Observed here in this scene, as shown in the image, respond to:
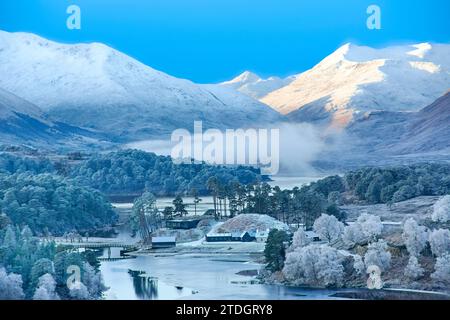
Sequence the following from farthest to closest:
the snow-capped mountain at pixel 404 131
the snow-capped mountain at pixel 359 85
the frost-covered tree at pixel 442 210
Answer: the snow-capped mountain at pixel 359 85, the snow-capped mountain at pixel 404 131, the frost-covered tree at pixel 442 210

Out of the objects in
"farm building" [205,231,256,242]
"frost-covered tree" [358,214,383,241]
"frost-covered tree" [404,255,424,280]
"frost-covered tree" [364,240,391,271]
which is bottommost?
"frost-covered tree" [404,255,424,280]

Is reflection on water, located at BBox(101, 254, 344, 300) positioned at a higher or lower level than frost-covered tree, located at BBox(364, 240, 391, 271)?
lower

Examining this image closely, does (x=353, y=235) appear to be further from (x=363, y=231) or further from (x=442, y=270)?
(x=442, y=270)

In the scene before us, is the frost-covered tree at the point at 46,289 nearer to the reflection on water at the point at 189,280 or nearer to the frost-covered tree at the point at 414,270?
the reflection on water at the point at 189,280

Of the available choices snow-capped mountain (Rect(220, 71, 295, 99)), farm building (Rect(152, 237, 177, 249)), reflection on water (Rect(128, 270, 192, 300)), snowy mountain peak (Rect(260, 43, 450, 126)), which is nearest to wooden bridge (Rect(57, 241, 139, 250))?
farm building (Rect(152, 237, 177, 249))

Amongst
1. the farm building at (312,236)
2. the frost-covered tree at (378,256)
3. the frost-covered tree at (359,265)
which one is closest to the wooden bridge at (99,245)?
the farm building at (312,236)

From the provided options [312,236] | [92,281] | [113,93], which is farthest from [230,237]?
[113,93]

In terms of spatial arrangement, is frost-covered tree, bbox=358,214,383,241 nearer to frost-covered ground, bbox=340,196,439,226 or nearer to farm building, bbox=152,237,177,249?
frost-covered ground, bbox=340,196,439,226
